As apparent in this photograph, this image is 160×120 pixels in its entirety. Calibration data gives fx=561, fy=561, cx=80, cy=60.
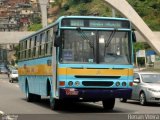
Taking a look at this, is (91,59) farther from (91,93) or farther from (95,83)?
(91,93)

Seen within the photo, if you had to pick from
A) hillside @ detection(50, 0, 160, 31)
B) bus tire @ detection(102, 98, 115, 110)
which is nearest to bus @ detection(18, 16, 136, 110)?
bus tire @ detection(102, 98, 115, 110)

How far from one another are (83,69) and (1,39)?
6356 centimetres

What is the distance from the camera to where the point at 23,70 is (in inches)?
987

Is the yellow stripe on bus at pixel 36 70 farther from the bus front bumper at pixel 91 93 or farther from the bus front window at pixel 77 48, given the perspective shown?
the bus front bumper at pixel 91 93

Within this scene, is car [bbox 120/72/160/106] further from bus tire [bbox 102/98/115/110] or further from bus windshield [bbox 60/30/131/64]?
bus windshield [bbox 60/30/131/64]

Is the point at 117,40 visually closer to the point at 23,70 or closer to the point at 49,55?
the point at 49,55

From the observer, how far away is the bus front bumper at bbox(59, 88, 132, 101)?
1689 centimetres

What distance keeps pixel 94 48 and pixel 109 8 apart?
4263 inches

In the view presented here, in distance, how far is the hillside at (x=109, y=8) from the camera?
4334 inches

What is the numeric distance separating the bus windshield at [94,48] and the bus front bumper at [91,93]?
873 mm

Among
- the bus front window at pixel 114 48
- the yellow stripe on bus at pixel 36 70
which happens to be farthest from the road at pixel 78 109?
the bus front window at pixel 114 48

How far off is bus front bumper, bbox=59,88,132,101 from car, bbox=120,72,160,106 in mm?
3961

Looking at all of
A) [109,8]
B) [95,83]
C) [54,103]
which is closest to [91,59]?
[95,83]

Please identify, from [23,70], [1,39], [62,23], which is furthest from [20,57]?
[1,39]
